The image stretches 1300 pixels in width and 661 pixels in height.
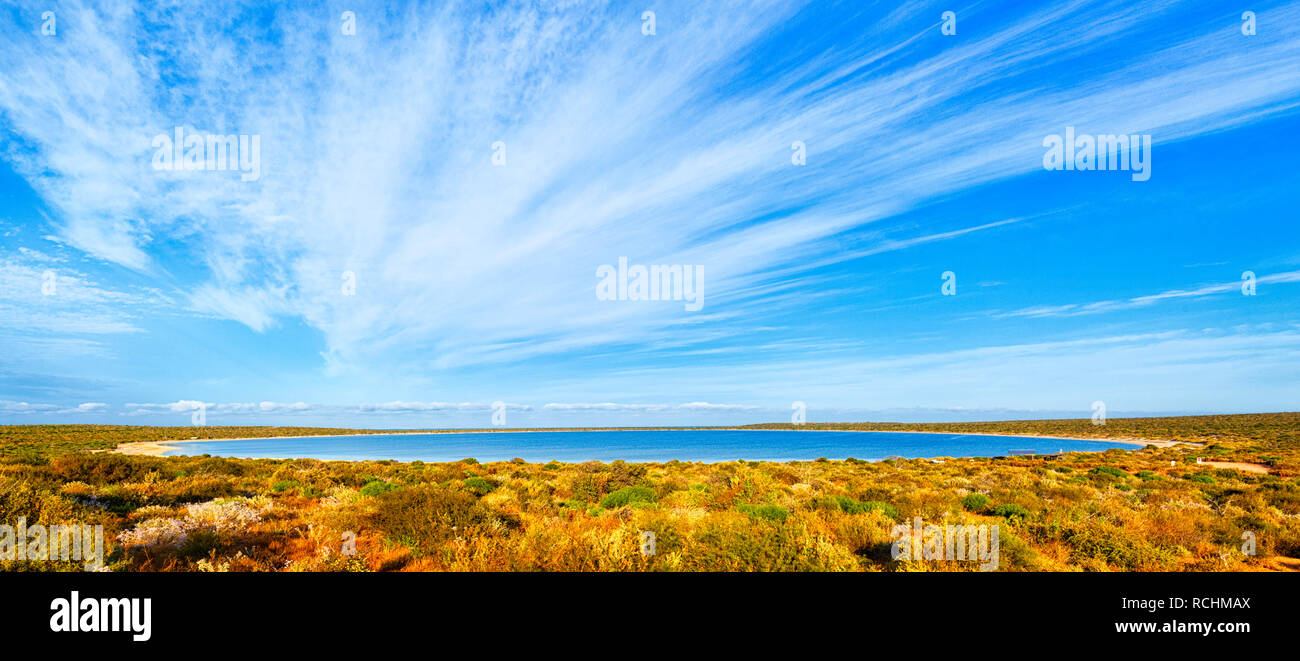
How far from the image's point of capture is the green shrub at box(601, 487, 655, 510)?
12977 millimetres

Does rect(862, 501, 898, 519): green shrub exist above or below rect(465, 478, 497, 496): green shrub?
above

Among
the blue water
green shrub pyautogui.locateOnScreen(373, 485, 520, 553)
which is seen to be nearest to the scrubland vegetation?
green shrub pyautogui.locateOnScreen(373, 485, 520, 553)

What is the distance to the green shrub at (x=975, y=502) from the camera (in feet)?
41.5

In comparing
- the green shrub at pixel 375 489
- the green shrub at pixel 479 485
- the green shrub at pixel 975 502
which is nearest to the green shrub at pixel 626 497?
the green shrub at pixel 479 485

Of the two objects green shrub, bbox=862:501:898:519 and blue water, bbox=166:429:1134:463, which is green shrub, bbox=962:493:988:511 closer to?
green shrub, bbox=862:501:898:519

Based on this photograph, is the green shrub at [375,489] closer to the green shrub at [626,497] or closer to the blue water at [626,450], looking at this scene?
the green shrub at [626,497]

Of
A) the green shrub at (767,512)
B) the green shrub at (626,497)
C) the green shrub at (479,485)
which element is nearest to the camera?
the green shrub at (767,512)

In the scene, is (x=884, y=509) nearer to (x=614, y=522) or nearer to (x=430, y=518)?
(x=614, y=522)

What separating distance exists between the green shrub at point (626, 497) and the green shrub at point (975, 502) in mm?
8523

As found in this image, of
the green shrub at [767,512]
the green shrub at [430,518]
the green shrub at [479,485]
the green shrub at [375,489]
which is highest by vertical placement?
the green shrub at [430,518]

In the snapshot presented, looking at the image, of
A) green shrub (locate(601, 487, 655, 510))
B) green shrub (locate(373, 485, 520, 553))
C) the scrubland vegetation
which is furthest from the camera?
green shrub (locate(601, 487, 655, 510))

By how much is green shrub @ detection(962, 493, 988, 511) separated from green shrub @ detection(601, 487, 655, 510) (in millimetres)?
8523
